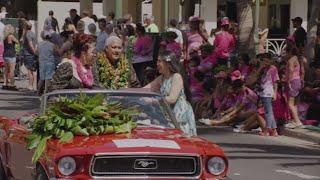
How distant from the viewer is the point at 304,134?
14.5 m

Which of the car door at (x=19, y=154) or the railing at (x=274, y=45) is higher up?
the railing at (x=274, y=45)

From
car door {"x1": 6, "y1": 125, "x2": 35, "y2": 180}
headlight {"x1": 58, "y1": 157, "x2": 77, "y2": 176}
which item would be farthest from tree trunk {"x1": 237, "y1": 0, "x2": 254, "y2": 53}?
headlight {"x1": 58, "y1": 157, "x2": 77, "y2": 176}

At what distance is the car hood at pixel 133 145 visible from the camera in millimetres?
6695

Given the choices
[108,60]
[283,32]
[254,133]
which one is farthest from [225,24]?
[283,32]

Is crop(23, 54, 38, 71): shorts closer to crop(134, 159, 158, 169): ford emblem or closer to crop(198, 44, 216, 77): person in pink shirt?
crop(198, 44, 216, 77): person in pink shirt

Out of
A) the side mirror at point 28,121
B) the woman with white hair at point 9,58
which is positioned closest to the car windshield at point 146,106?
the side mirror at point 28,121

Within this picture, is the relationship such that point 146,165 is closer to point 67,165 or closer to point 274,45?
point 67,165

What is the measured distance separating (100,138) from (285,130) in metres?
8.78

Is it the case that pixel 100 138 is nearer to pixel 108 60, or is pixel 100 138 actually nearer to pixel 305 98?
pixel 108 60

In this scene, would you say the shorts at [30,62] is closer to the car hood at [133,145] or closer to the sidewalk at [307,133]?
the sidewalk at [307,133]

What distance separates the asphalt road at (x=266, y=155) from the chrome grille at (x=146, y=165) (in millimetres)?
3595

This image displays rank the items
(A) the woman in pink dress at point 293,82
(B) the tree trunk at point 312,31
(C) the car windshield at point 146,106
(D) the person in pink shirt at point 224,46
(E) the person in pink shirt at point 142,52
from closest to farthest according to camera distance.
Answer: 1. (C) the car windshield at point 146,106
2. (A) the woman in pink dress at point 293,82
3. (B) the tree trunk at point 312,31
4. (D) the person in pink shirt at point 224,46
5. (E) the person in pink shirt at point 142,52

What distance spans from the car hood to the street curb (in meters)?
7.20

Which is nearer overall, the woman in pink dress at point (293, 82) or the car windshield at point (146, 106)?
the car windshield at point (146, 106)
